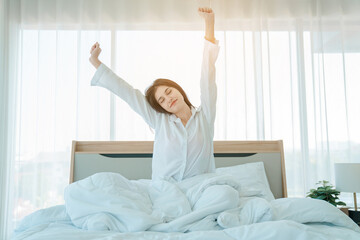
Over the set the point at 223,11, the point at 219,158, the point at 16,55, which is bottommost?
the point at 219,158

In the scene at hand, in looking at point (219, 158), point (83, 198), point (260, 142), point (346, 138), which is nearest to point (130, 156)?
point (219, 158)

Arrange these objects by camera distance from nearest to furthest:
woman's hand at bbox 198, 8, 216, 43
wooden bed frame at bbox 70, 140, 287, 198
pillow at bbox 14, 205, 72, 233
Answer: pillow at bbox 14, 205, 72, 233 → woman's hand at bbox 198, 8, 216, 43 → wooden bed frame at bbox 70, 140, 287, 198

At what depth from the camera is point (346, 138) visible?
335cm

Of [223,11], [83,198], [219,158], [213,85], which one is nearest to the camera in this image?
[83,198]

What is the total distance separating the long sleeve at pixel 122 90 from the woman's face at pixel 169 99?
92 mm

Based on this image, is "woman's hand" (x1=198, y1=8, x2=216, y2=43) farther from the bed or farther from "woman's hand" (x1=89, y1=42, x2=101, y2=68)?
the bed

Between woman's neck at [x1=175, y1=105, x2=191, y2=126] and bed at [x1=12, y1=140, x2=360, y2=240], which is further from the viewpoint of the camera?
woman's neck at [x1=175, y1=105, x2=191, y2=126]

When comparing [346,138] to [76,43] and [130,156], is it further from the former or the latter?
[76,43]

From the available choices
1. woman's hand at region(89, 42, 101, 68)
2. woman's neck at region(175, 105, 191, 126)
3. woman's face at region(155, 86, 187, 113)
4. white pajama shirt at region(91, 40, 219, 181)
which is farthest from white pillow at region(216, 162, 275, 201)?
woman's hand at region(89, 42, 101, 68)

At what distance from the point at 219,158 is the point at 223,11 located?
144cm

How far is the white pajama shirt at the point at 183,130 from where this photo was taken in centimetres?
203

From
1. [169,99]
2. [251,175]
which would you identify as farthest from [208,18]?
[251,175]

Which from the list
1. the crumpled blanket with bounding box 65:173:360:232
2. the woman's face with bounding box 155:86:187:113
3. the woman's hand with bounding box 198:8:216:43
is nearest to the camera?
the crumpled blanket with bounding box 65:173:360:232

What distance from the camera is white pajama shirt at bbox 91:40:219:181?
6.66 ft
